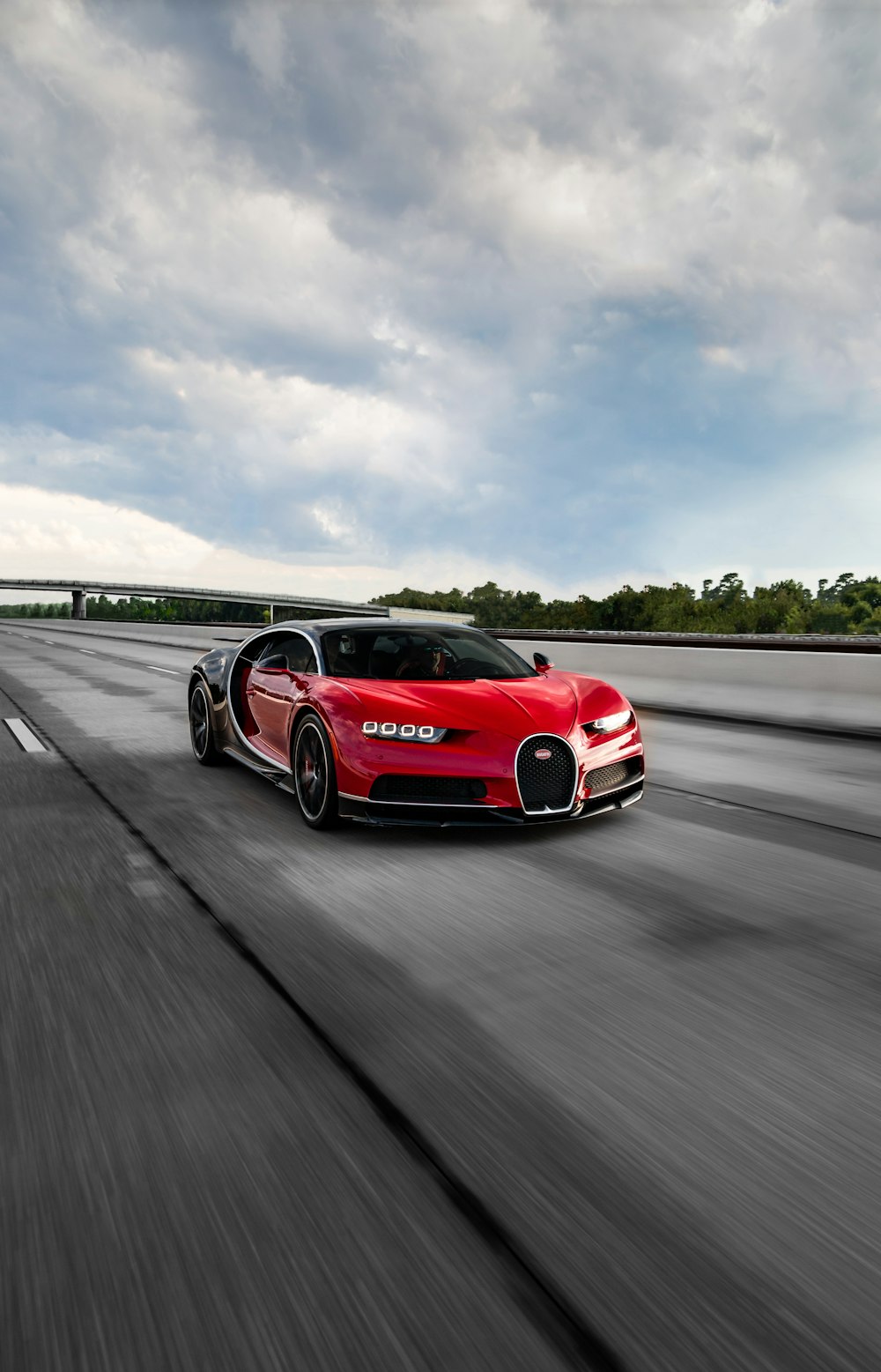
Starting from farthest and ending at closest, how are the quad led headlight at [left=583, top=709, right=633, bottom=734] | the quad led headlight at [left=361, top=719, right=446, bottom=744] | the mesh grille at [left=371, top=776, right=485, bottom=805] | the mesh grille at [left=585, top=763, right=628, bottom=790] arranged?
the quad led headlight at [left=583, top=709, right=633, bottom=734]
the mesh grille at [left=585, top=763, right=628, bottom=790]
the quad led headlight at [left=361, top=719, right=446, bottom=744]
the mesh grille at [left=371, top=776, right=485, bottom=805]

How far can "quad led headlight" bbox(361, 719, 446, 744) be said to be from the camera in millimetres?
5516

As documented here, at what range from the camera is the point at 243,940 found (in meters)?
3.95

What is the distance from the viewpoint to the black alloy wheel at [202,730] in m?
8.29

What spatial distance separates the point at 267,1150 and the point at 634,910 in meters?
2.33

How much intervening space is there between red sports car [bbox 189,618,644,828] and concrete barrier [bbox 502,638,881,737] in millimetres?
6004

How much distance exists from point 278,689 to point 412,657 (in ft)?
3.13

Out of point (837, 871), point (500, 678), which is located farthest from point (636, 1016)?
point (500, 678)

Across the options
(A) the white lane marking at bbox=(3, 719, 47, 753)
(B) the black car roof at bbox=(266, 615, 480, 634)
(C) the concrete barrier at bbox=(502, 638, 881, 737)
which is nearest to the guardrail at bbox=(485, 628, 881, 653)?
(C) the concrete barrier at bbox=(502, 638, 881, 737)

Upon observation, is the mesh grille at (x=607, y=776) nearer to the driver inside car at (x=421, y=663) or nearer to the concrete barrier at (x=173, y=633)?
the driver inside car at (x=421, y=663)

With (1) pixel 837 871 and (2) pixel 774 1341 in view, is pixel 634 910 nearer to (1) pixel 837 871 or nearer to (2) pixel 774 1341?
(1) pixel 837 871

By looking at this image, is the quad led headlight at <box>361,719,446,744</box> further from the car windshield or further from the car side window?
the car side window

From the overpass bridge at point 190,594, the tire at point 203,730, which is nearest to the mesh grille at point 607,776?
the tire at point 203,730

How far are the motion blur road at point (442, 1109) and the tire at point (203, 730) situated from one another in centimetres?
289

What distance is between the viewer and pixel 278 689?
6.88m
